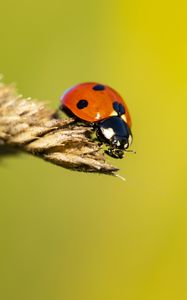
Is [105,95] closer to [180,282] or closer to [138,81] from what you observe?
[180,282]

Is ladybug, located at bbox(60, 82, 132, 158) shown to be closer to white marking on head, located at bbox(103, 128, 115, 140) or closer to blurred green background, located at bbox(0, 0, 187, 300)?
white marking on head, located at bbox(103, 128, 115, 140)

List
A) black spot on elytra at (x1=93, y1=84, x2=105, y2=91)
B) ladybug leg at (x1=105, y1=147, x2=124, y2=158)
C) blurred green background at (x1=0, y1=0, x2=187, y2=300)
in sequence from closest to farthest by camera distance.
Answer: ladybug leg at (x1=105, y1=147, x2=124, y2=158) → black spot on elytra at (x1=93, y1=84, x2=105, y2=91) → blurred green background at (x1=0, y1=0, x2=187, y2=300)

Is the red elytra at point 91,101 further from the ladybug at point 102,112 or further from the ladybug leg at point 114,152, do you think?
the ladybug leg at point 114,152

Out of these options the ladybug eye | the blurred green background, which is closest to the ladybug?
the ladybug eye

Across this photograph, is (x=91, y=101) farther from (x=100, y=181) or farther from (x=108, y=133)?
(x=100, y=181)

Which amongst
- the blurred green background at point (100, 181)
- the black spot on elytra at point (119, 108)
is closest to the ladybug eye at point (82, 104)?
the black spot on elytra at point (119, 108)

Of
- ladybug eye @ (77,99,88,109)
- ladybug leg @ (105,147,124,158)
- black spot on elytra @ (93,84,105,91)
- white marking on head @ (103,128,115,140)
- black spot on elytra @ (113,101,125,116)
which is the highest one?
black spot on elytra @ (93,84,105,91)

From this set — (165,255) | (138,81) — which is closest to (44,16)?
(138,81)
